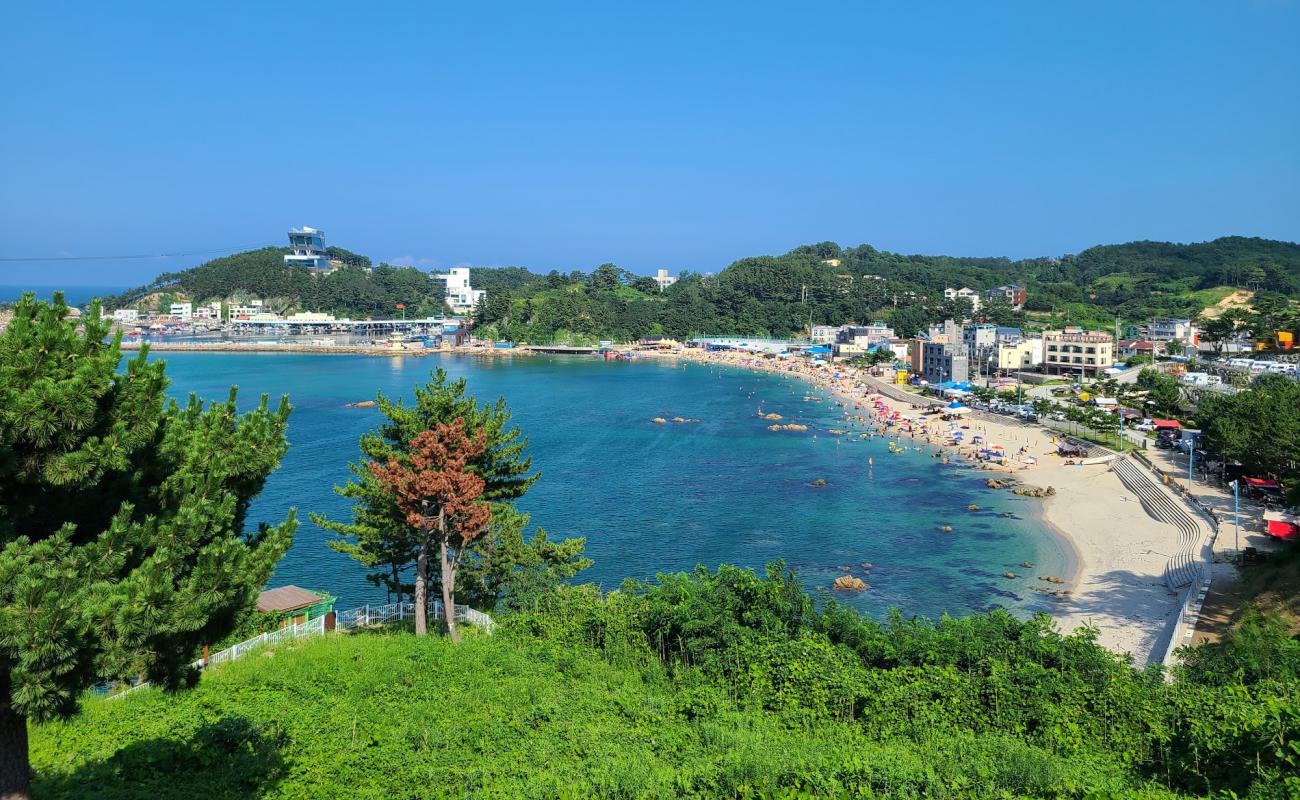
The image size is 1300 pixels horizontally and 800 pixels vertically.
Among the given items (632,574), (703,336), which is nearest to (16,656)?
(632,574)

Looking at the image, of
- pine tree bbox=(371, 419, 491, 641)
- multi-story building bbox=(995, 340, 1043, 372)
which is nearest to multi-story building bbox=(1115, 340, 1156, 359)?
multi-story building bbox=(995, 340, 1043, 372)

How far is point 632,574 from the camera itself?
53.7 ft

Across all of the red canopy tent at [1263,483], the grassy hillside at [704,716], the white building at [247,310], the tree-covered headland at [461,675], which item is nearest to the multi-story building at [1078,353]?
the red canopy tent at [1263,483]

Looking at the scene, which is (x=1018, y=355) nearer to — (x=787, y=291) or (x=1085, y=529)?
(x=1085, y=529)

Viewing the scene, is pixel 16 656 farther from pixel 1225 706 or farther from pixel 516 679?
pixel 1225 706

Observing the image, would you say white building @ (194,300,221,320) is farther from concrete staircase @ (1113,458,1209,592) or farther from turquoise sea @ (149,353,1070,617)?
concrete staircase @ (1113,458,1209,592)

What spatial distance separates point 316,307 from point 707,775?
94.1m

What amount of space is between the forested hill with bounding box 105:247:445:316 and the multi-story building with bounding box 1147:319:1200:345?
7155cm

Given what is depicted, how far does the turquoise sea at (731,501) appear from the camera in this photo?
54.2 feet

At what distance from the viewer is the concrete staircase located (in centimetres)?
1502

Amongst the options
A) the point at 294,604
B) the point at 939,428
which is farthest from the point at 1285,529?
the point at 939,428

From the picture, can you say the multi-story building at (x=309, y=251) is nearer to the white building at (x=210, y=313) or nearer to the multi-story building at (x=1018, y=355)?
the white building at (x=210, y=313)

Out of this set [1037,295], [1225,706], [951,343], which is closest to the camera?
[1225,706]

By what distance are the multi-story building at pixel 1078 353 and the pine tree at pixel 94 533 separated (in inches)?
1777
